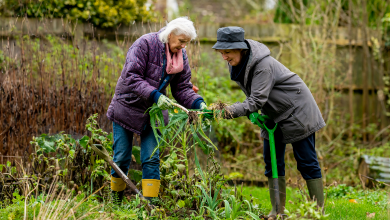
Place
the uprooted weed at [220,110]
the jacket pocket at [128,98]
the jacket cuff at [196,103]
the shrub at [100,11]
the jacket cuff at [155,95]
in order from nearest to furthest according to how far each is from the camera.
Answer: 1. the uprooted weed at [220,110]
2. the jacket cuff at [155,95]
3. the jacket pocket at [128,98]
4. the jacket cuff at [196,103]
5. the shrub at [100,11]

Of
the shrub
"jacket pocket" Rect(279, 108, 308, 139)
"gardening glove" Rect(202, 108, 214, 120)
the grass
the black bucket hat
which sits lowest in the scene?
the grass

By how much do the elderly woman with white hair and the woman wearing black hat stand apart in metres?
0.37

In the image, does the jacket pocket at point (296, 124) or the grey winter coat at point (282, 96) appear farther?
the jacket pocket at point (296, 124)

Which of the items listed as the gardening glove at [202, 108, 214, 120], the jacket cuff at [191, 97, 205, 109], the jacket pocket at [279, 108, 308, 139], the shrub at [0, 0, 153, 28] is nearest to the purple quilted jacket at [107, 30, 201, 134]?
the jacket cuff at [191, 97, 205, 109]

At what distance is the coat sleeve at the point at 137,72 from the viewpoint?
298 centimetres

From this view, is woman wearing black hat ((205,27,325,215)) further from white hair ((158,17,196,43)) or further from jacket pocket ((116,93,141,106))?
jacket pocket ((116,93,141,106))

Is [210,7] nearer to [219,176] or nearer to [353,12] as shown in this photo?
[353,12]

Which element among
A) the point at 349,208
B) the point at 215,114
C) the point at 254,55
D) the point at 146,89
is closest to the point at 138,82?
the point at 146,89

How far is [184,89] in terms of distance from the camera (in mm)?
3402

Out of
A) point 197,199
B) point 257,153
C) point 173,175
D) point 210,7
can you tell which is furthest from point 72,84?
point 210,7

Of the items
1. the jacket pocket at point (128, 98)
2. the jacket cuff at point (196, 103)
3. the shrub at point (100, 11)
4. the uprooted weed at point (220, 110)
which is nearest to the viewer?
the uprooted weed at point (220, 110)

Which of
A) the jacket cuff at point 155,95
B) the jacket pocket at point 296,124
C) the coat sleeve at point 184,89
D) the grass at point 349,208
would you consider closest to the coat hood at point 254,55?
the jacket pocket at point 296,124

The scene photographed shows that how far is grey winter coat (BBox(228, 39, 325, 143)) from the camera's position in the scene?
2906 millimetres

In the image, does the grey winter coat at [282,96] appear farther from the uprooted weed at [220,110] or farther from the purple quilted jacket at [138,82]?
the purple quilted jacket at [138,82]
